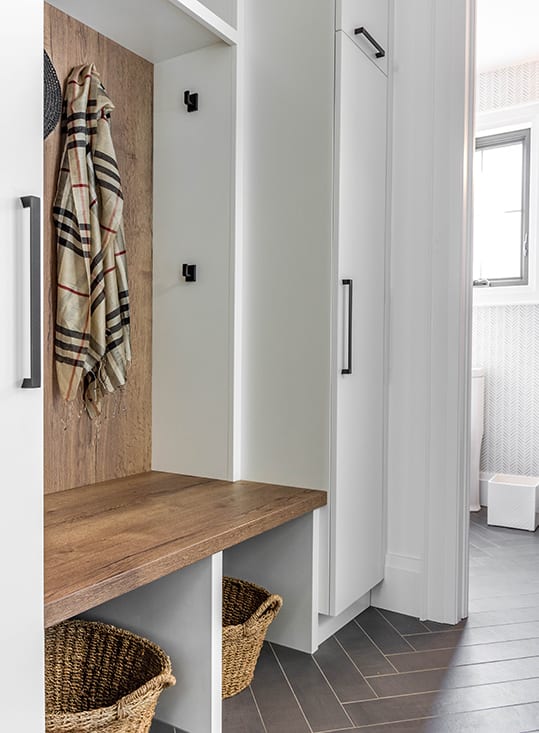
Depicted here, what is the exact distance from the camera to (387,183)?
2.30 meters

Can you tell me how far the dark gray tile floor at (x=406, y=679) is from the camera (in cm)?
162

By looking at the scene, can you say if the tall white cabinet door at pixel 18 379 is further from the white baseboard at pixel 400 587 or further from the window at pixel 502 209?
the window at pixel 502 209

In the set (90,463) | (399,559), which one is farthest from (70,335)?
(399,559)

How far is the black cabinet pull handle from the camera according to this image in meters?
2.00

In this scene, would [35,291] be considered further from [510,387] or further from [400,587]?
[510,387]

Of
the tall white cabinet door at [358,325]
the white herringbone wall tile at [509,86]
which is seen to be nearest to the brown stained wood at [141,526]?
the tall white cabinet door at [358,325]

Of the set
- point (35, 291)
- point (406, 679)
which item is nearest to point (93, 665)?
point (406, 679)

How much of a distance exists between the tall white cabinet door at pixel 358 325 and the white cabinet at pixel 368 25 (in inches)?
1.4

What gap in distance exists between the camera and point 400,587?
231cm

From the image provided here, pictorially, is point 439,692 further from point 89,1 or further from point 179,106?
point 89,1

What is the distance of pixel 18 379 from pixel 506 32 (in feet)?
11.8

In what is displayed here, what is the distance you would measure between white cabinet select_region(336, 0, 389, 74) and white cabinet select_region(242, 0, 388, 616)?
10mm

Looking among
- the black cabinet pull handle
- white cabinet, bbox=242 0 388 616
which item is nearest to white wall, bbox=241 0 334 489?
white cabinet, bbox=242 0 388 616

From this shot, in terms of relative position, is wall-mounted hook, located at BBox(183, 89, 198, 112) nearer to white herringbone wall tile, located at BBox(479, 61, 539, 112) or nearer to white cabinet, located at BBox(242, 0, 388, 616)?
white cabinet, located at BBox(242, 0, 388, 616)
